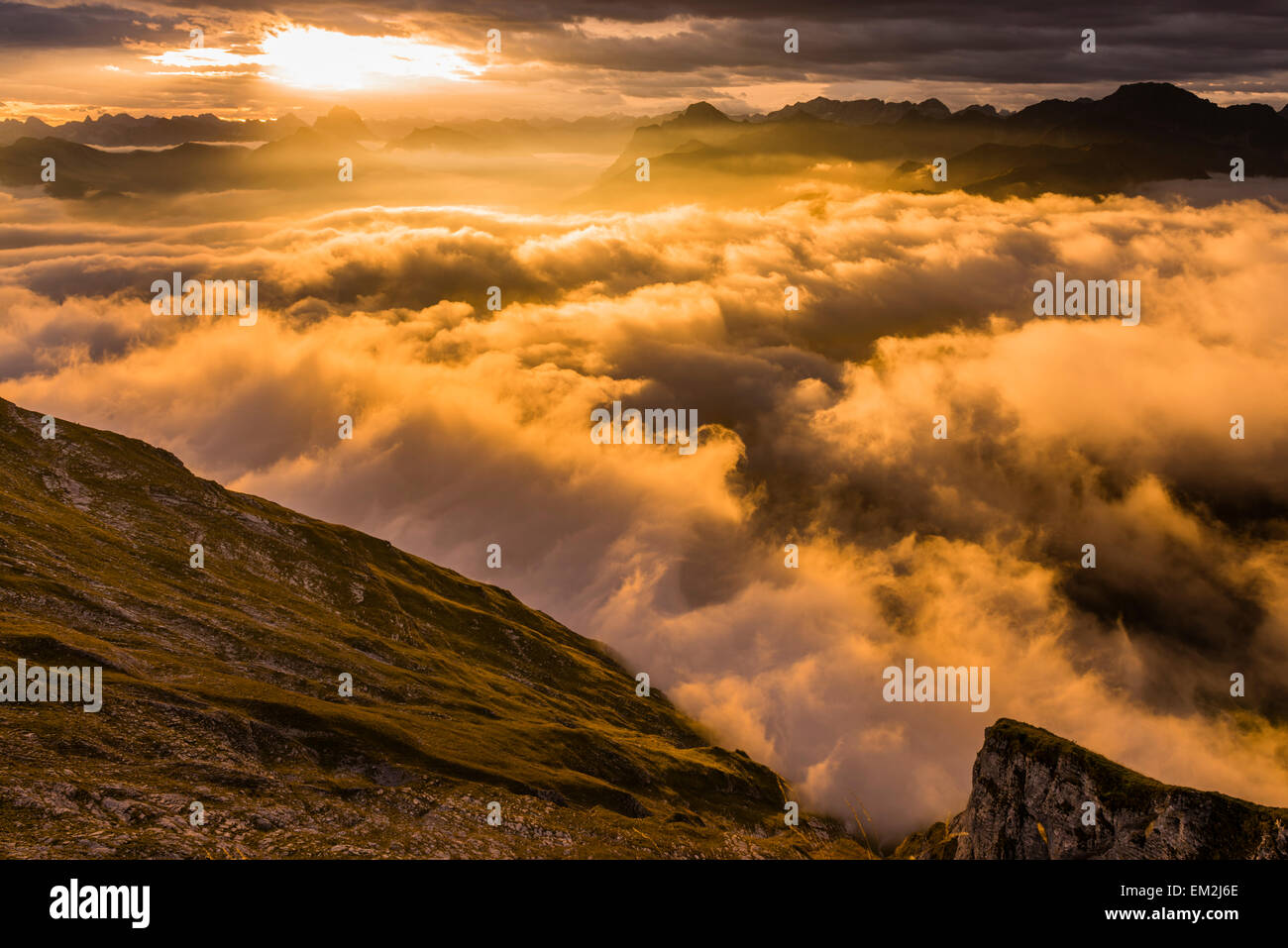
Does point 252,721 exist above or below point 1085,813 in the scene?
above

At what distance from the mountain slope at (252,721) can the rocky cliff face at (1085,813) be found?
42.6 m

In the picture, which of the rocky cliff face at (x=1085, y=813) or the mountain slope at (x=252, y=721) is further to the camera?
the mountain slope at (x=252, y=721)

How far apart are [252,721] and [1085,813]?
89.6 metres

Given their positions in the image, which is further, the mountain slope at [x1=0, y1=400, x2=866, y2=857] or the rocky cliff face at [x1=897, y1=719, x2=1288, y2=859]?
the mountain slope at [x1=0, y1=400, x2=866, y2=857]

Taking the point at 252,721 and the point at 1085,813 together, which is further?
the point at 252,721

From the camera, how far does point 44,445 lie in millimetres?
184375

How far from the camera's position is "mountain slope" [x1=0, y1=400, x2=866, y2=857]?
81.4 metres

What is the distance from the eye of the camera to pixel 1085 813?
275 ft

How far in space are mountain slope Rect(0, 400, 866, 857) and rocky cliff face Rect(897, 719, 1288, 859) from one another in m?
42.6

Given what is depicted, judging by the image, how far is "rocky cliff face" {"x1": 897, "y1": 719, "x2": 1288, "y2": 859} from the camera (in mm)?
72750

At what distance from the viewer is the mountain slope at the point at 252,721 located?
267ft

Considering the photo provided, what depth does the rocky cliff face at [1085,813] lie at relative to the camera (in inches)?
2864
